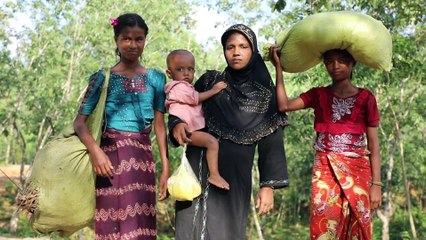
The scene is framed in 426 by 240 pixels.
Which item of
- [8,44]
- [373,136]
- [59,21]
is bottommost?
[373,136]

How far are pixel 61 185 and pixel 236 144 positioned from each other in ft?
2.77

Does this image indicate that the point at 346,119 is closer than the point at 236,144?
No

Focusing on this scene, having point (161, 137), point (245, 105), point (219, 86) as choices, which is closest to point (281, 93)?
point (245, 105)

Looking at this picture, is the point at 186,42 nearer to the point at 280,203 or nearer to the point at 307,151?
the point at 307,151

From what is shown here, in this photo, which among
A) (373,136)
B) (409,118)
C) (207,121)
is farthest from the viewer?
(409,118)

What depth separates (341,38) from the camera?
261cm

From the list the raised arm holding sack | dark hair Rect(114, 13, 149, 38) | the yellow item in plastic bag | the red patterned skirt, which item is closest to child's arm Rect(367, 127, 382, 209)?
the raised arm holding sack

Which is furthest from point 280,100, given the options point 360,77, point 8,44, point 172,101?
point 8,44

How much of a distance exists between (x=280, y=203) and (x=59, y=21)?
10777mm

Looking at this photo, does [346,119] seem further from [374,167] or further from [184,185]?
[184,185]

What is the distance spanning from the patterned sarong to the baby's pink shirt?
2.32 ft

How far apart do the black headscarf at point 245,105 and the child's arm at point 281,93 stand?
36mm

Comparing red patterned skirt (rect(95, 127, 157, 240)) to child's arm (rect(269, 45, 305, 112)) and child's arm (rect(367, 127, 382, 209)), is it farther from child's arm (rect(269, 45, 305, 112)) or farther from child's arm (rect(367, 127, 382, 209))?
child's arm (rect(367, 127, 382, 209))

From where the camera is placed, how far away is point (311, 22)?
2.67 meters
